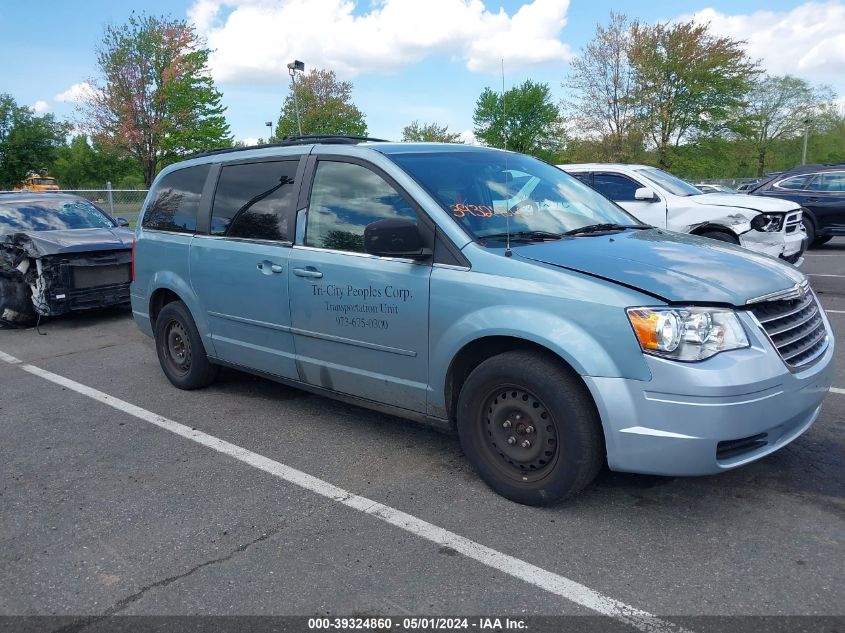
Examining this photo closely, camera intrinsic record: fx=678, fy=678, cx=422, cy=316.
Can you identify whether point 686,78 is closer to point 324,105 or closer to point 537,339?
point 324,105

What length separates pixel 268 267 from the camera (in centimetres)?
444

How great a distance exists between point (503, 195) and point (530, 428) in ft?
4.79

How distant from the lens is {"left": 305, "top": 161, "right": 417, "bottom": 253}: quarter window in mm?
3902

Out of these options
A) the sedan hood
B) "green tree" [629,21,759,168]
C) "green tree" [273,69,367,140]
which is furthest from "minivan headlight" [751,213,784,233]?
"green tree" [273,69,367,140]

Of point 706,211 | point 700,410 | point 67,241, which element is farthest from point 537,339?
point 67,241

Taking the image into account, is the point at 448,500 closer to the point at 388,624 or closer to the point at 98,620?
the point at 388,624

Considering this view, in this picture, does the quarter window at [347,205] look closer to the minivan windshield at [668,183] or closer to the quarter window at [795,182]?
the minivan windshield at [668,183]

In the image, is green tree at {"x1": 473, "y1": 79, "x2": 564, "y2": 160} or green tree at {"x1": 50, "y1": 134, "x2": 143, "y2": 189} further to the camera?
green tree at {"x1": 50, "y1": 134, "x2": 143, "y2": 189}

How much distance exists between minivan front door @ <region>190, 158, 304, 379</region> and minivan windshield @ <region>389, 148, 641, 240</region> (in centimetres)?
98

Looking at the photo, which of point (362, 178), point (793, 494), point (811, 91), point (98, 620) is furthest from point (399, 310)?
point (811, 91)

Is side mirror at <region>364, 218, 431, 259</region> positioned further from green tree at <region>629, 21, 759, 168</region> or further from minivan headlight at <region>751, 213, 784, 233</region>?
green tree at <region>629, 21, 759, 168</region>

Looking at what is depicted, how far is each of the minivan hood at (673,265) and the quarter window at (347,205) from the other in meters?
0.82

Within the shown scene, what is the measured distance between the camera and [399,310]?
373 centimetres

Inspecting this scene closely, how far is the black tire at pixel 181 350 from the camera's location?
5316 mm
